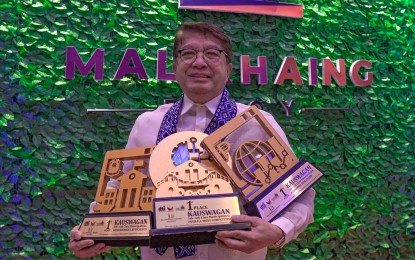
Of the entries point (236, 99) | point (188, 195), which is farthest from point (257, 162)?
point (236, 99)

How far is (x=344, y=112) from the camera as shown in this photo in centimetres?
301

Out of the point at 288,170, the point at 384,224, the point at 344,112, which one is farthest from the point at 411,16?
the point at 288,170

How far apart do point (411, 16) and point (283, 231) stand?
2746mm

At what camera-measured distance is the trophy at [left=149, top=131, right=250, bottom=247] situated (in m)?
0.96

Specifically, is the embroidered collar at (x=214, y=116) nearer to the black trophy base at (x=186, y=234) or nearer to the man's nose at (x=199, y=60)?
the man's nose at (x=199, y=60)

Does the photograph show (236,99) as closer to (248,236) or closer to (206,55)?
(206,55)

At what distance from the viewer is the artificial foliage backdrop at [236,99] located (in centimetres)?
255

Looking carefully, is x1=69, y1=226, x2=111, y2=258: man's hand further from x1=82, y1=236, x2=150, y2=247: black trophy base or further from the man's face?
the man's face

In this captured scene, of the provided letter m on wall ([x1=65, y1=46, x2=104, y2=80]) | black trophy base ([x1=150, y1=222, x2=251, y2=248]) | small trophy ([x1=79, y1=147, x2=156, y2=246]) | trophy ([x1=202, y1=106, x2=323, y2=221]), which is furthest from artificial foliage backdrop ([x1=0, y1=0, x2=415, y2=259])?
black trophy base ([x1=150, y1=222, x2=251, y2=248])

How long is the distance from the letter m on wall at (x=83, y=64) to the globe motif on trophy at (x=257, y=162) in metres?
1.71

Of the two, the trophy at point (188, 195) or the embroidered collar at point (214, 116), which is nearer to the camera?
the trophy at point (188, 195)

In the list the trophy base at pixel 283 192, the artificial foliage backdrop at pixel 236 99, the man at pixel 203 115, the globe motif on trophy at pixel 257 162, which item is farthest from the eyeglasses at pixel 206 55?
the artificial foliage backdrop at pixel 236 99

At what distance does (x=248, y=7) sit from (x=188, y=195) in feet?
6.92

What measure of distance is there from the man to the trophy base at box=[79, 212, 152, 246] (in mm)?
27
